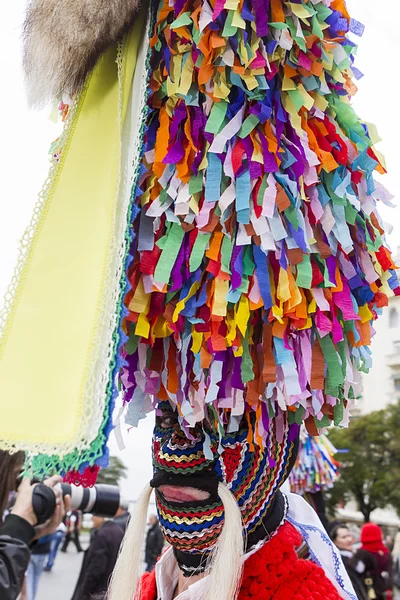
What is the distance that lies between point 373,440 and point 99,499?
72.9 feet

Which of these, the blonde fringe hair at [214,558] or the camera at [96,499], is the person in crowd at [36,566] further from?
the blonde fringe hair at [214,558]

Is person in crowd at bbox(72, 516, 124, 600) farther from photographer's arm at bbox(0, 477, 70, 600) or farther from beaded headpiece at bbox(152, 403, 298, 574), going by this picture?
beaded headpiece at bbox(152, 403, 298, 574)

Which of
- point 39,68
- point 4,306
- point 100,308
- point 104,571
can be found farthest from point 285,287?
point 104,571

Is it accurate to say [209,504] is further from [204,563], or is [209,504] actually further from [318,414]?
[318,414]

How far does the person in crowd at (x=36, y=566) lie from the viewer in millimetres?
4871

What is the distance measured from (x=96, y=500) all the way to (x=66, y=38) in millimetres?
2124

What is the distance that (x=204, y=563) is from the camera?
5.18ft

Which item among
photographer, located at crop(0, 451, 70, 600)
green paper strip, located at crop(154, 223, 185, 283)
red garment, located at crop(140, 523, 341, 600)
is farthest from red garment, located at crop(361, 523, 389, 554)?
green paper strip, located at crop(154, 223, 185, 283)

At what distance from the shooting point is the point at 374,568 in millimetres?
5246

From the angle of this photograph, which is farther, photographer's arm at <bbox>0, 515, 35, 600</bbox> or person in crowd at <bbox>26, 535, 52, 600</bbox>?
person in crowd at <bbox>26, 535, 52, 600</bbox>

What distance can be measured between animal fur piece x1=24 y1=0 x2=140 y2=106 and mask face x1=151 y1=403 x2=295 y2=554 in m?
0.88

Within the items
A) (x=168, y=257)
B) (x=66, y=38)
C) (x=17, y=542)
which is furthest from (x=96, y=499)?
(x=66, y=38)

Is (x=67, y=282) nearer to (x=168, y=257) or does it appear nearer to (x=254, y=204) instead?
(x=168, y=257)

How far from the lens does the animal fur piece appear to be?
118 cm
